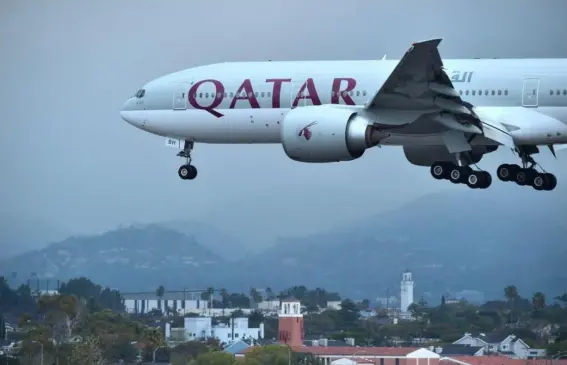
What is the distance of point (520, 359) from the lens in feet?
194

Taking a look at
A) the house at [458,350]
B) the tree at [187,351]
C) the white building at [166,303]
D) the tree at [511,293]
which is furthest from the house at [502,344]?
the white building at [166,303]

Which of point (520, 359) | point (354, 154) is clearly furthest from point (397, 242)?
point (354, 154)

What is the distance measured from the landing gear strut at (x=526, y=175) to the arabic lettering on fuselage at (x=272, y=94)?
5.34 meters

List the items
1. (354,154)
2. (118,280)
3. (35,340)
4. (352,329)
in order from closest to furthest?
(354,154) < (35,340) < (352,329) < (118,280)

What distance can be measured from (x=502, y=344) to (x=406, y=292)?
8.79 metres

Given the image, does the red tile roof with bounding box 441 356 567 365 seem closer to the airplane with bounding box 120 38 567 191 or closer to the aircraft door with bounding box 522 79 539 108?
the airplane with bounding box 120 38 567 191

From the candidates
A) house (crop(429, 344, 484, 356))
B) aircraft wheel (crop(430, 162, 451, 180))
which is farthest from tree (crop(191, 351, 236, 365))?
house (crop(429, 344, 484, 356))

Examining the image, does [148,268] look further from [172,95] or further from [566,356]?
[566,356]

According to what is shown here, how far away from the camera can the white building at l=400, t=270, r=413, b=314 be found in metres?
70.5

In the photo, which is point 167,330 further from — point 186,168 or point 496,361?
point 496,361

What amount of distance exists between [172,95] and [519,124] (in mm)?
12481

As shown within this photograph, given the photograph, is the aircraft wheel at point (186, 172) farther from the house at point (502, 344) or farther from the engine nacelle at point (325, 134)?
the house at point (502, 344)

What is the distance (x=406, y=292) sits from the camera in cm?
7262

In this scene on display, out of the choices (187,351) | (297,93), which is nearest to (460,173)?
(297,93)
